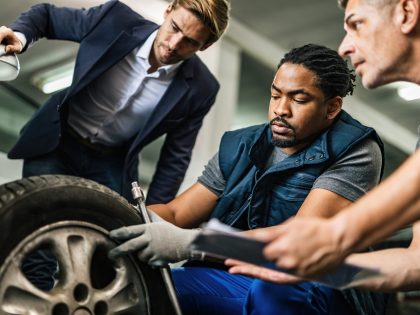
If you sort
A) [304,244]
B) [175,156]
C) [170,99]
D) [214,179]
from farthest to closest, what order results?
[175,156], [170,99], [214,179], [304,244]

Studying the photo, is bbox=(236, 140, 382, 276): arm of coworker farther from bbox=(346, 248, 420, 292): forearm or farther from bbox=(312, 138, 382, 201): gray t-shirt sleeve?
bbox=(346, 248, 420, 292): forearm

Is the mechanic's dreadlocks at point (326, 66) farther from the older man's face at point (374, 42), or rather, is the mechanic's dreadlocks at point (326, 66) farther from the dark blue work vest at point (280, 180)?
the older man's face at point (374, 42)

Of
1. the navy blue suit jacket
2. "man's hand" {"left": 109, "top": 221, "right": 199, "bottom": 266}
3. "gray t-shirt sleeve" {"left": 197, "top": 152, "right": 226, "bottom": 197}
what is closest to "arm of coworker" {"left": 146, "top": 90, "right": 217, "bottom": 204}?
the navy blue suit jacket

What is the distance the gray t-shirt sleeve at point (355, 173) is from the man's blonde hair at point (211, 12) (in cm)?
72

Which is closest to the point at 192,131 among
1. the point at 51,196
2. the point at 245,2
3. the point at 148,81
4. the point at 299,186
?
the point at 148,81

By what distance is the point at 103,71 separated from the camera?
211 cm

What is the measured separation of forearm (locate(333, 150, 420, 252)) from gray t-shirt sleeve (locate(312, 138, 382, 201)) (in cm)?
69

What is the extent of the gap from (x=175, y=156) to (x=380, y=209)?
156 cm

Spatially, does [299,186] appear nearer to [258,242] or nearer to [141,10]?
[258,242]

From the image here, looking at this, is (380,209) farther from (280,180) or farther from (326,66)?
(326,66)

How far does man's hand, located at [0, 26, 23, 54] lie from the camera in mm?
1715

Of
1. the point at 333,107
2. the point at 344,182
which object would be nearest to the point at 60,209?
the point at 344,182

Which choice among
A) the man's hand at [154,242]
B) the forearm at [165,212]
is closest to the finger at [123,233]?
the man's hand at [154,242]

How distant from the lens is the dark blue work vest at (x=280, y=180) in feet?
5.38
